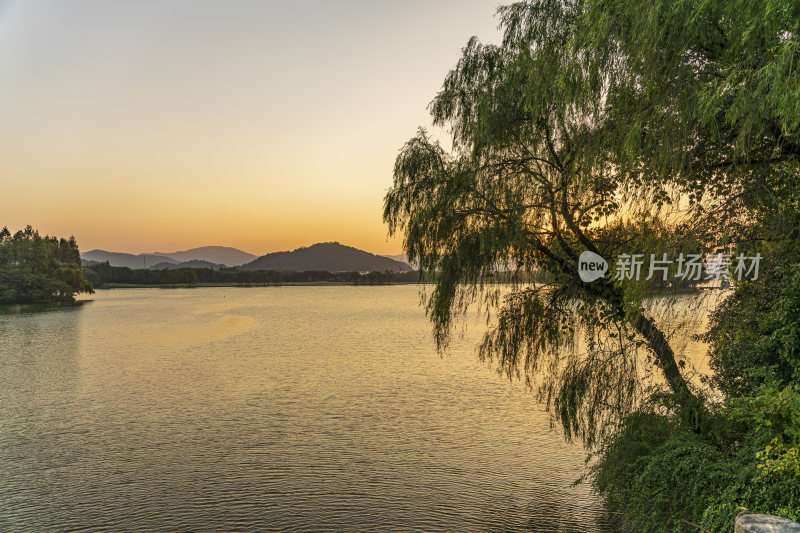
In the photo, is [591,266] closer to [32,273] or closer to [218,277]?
[32,273]

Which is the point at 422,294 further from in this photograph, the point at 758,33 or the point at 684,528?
the point at 758,33

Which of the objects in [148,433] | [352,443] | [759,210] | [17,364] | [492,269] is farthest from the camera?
[17,364]

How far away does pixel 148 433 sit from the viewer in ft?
54.3

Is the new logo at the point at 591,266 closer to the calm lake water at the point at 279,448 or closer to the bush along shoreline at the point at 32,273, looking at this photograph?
the calm lake water at the point at 279,448

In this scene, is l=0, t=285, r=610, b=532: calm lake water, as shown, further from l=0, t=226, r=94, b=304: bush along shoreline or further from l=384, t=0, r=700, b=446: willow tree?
l=0, t=226, r=94, b=304: bush along shoreline

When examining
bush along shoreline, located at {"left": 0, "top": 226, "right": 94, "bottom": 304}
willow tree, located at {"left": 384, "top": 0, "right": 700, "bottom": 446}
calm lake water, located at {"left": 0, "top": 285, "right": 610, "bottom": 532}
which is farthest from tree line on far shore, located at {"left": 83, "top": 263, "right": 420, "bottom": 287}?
willow tree, located at {"left": 384, "top": 0, "right": 700, "bottom": 446}

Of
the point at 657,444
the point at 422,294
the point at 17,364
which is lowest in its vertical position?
the point at 17,364

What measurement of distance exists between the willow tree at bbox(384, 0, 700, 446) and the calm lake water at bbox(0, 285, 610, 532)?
3.16 m

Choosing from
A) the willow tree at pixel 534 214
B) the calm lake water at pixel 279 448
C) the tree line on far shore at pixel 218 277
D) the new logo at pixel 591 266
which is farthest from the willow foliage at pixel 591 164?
the tree line on far shore at pixel 218 277

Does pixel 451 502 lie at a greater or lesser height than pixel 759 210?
lesser

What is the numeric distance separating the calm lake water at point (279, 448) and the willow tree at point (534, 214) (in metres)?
3.16

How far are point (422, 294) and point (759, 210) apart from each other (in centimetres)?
650

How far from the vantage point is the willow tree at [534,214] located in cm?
871

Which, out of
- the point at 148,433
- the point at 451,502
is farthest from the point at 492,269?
the point at 148,433
